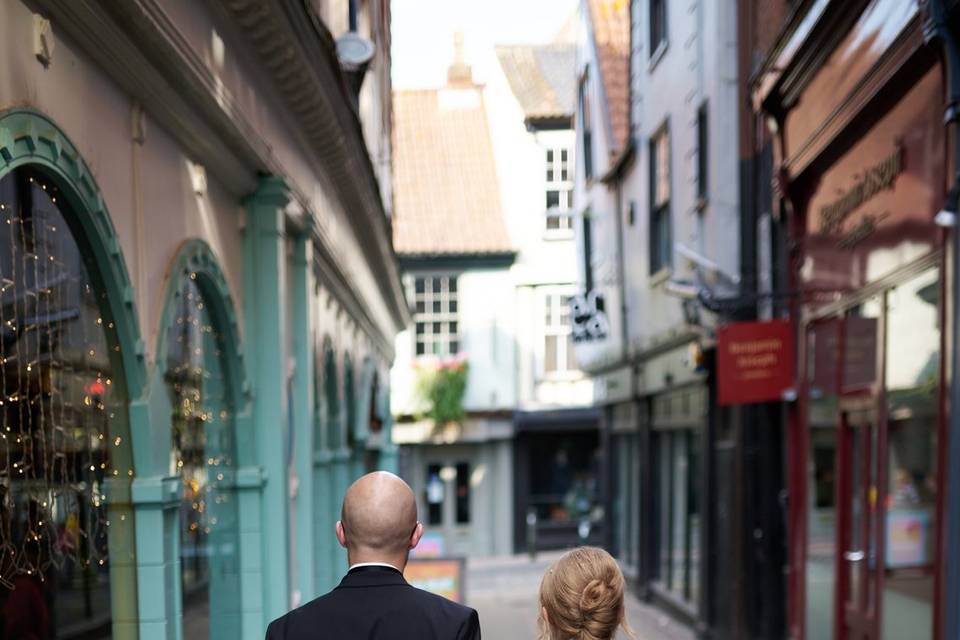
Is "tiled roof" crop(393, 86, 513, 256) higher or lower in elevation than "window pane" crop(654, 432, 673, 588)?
higher

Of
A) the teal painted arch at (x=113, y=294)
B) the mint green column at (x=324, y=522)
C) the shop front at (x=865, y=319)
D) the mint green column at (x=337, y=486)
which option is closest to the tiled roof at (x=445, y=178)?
the mint green column at (x=337, y=486)

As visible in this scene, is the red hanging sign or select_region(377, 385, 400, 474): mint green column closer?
the red hanging sign

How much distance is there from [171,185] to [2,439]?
243 cm

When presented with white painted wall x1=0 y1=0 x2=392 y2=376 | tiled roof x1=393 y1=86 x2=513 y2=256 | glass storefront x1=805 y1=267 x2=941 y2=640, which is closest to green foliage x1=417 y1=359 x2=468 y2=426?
tiled roof x1=393 y1=86 x2=513 y2=256

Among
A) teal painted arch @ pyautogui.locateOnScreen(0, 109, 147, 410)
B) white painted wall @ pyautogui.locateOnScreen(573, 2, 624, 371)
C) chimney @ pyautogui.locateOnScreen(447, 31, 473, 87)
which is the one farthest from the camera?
chimney @ pyautogui.locateOnScreen(447, 31, 473, 87)

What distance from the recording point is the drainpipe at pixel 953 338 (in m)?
6.32

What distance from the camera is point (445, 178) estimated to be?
32406mm

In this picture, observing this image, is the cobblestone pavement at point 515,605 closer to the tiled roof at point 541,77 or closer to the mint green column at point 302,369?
the mint green column at point 302,369

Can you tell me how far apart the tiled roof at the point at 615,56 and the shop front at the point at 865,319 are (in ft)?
29.2

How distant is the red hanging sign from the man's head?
26.4ft

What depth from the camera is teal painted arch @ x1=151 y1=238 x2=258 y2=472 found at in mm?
5383

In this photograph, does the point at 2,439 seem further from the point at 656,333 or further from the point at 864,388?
the point at 656,333

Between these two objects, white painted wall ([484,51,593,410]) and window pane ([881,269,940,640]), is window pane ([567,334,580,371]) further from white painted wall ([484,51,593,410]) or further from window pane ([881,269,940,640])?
window pane ([881,269,940,640])

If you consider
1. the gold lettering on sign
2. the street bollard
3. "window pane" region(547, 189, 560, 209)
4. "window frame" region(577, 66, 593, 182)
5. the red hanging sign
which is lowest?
the street bollard
